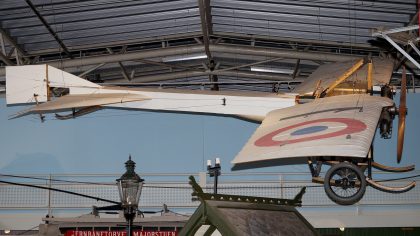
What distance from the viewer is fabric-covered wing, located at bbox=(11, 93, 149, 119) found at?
10.7 meters

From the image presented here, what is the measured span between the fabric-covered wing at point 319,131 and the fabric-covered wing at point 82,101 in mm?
3080

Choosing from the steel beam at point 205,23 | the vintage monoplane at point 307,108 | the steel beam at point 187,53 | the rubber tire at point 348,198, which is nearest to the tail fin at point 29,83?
the vintage monoplane at point 307,108

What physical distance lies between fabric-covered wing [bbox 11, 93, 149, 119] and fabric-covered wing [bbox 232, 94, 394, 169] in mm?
3080

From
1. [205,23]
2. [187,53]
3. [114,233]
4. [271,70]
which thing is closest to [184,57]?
[187,53]

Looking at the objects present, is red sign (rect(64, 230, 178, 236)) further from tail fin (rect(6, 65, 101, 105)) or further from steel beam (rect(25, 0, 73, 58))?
steel beam (rect(25, 0, 73, 58))

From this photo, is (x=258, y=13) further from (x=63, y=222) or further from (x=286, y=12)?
(x=63, y=222)

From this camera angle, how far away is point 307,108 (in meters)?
9.20

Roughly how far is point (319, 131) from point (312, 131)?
9 centimetres

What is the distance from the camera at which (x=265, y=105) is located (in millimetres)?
10836

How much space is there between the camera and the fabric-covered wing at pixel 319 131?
6.93 m

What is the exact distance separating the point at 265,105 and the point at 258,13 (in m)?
3.47

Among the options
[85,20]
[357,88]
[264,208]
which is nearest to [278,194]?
[357,88]

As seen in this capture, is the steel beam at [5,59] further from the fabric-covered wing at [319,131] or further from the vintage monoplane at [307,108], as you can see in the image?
the fabric-covered wing at [319,131]

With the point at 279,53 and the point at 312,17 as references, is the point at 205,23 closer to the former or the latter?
the point at 279,53
